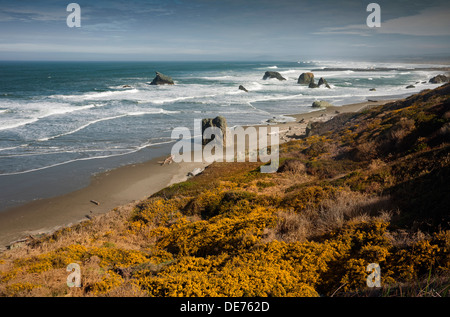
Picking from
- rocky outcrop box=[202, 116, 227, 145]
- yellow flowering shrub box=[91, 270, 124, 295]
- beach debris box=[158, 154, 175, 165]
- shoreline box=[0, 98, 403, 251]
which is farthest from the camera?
rocky outcrop box=[202, 116, 227, 145]

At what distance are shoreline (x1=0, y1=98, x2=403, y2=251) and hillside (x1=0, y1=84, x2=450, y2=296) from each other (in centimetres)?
434

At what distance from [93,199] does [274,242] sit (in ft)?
44.2

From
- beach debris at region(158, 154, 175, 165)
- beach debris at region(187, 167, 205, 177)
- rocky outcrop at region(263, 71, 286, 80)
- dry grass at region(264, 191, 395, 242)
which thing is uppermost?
rocky outcrop at region(263, 71, 286, 80)

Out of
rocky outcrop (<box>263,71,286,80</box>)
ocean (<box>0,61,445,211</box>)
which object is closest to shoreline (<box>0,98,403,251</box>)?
ocean (<box>0,61,445,211</box>)

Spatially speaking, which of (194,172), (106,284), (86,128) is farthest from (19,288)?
(86,128)

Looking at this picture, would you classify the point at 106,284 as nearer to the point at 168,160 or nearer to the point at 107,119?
the point at 168,160

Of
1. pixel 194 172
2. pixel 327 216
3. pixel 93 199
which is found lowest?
pixel 93 199

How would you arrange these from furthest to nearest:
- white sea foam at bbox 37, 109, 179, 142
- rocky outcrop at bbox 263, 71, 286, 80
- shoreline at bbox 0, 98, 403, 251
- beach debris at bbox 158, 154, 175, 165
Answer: rocky outcrop at bbox 263, 71, 286, 80 < white sea foam at bbox 37, 109, 179, 142 < beach debris at bbox 158, 154, 175, 165 < shoreline at bbox 0, 98, 403, 251

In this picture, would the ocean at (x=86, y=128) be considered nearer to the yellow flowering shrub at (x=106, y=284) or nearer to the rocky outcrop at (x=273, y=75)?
the yellow flowering shrub at (x=106, y=284)

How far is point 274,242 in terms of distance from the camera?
657 centimetres

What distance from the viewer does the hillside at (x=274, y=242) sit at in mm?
4984

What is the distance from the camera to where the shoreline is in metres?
13.9

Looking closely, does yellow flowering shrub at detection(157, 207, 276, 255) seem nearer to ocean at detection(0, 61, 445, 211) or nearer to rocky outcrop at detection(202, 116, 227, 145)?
ocean at detection(0, 61, 445, 211)
